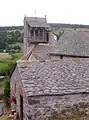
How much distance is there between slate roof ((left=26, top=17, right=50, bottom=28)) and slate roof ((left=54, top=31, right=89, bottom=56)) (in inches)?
401

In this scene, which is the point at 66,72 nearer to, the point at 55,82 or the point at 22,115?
the point at 55,82

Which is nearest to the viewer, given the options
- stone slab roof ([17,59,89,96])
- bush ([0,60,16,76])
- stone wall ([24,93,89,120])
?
stone wall ([24,93,89,120])

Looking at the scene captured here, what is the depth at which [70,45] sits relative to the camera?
25.2m

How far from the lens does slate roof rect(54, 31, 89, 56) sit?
23789 millimetres

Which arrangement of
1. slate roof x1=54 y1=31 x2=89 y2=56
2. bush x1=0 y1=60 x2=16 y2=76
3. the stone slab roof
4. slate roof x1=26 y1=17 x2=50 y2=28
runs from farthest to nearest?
bush x1=0 y1=60 x2=16 y2=76 < slate roof x1=26 y1=17 x2=50 y2=28 < slate roof x1=54 y1=31 x2=89 y2=56 < the stone slab roof

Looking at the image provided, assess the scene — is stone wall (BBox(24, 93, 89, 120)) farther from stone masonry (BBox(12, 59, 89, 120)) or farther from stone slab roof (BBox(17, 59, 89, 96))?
stone slab roof (BBox(17, 59, 89, 96))

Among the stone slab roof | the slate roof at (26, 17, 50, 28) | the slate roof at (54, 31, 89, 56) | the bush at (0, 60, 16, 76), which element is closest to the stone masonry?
the stone slab roof

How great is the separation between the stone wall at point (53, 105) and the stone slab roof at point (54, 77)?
0.24 m

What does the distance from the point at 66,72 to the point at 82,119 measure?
2.40m

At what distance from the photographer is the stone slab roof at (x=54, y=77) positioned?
40.5 ft

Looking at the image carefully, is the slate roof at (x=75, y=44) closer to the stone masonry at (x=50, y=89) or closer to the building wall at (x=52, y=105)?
the stone masonry at (x=50, y=89)

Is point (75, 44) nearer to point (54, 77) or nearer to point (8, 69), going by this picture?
point (54, 77)

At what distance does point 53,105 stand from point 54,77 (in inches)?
55.3

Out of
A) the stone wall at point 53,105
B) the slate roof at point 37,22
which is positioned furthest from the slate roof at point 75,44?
the stone wall at point 53,105
